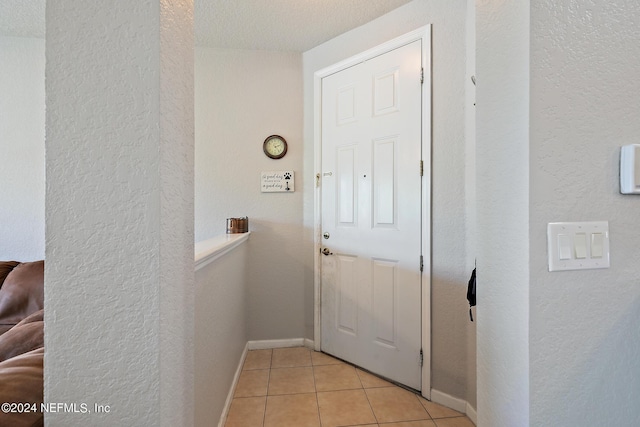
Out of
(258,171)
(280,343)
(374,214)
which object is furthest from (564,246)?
(280,343)

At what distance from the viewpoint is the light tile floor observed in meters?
1.57

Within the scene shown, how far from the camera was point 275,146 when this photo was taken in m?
2.47

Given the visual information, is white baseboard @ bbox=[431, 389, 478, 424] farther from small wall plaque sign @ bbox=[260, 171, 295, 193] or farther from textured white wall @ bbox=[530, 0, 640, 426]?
small wall plaque sign @ bbox=[260, 171, 295, 193]

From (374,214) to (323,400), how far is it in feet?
4.20

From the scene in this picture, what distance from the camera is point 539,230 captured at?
644 mm

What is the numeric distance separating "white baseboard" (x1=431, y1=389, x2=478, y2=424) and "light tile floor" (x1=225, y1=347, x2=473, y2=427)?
28 mm

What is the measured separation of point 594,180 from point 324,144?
1849 millimetres

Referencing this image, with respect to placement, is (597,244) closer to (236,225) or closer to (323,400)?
(323,400)

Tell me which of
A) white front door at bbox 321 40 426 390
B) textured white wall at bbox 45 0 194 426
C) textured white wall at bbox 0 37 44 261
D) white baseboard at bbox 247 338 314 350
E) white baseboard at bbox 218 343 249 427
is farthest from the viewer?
white baseboard at bbox 247 338 314 350

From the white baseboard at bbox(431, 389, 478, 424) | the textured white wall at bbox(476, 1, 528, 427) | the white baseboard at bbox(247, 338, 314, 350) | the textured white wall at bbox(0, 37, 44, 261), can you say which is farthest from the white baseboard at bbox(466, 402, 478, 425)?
the textured white wall at bbox(0, 37, 44, 261)

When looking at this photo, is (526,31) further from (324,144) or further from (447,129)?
(324,144)

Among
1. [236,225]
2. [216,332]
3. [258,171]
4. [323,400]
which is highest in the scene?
[258,171]

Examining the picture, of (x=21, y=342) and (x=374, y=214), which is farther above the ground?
(x=374, y=214)

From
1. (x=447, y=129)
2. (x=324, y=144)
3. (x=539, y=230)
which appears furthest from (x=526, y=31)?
(x=324, y=144)
